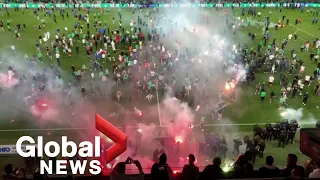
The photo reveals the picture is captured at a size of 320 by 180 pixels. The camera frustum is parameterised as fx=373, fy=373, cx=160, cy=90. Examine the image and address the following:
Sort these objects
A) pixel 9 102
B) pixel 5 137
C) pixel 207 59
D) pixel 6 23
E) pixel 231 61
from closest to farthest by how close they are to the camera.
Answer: pixel 5 137 < pixel 9 102 < pixel 231 61 < pixel 207 59 < pixel 6 23

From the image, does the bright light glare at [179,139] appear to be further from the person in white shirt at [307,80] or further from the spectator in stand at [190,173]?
the person in white shirt at [307,80]

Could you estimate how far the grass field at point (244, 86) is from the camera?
2073 cm

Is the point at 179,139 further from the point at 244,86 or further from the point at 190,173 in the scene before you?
the point at 190,173

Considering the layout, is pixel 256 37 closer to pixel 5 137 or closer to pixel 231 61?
pixel 231 61

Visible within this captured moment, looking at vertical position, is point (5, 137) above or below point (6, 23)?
below

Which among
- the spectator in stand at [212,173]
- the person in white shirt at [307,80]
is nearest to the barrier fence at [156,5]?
the person in white shirt at [307,80]

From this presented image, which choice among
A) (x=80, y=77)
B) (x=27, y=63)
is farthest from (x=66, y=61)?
(x=80, y=77)

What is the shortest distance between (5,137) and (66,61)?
43.1 feet

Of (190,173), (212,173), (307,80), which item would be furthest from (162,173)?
(307,80)

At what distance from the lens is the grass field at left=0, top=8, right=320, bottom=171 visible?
2073 cm

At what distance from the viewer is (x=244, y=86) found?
27438mm

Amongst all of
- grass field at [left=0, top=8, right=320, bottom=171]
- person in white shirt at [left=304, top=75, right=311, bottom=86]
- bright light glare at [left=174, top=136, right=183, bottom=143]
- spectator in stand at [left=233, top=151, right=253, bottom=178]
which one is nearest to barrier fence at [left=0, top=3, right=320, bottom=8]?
grass field at [left=0, top=8, right=320, bottom=171]

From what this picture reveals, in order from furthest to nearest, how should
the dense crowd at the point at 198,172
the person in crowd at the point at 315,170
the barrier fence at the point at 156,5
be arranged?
1. the barrier fence at the point at 156,5
2. the dense crowd at the point at 198,172
3. the person in crowd at the point at 315,170

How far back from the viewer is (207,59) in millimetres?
32125
